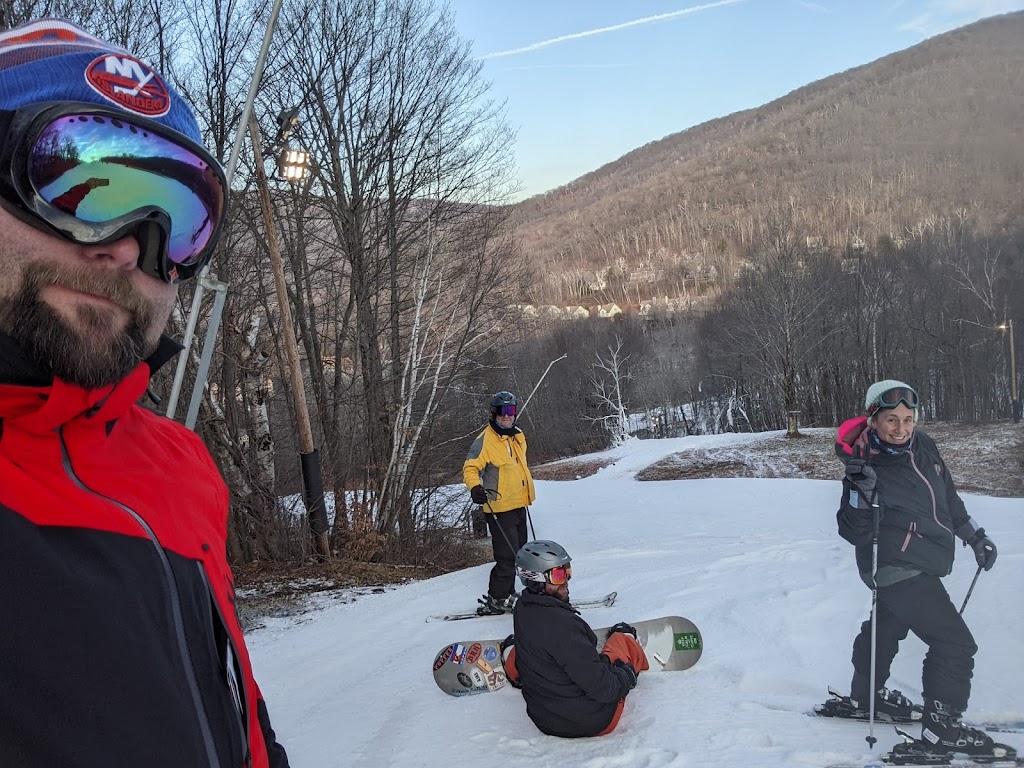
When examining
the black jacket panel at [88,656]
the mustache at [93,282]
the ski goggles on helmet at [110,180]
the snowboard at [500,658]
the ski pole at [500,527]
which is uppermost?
the ski goggles on helmet at [110,180]

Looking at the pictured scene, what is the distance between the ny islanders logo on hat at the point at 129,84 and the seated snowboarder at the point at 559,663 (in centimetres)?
323

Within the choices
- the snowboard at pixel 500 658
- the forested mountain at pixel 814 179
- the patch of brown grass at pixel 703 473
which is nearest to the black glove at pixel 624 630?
the snowboard at pixel 500 658

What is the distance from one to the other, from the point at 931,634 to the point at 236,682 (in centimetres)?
386

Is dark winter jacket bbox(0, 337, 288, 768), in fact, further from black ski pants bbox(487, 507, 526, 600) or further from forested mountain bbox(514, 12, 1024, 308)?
forested mountain bbox(514, 12, 1024, 308)

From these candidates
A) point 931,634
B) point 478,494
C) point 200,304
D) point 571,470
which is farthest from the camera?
point 571,470

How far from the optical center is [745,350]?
39.0m

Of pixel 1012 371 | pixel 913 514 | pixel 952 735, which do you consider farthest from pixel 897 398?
pixel 1012 371

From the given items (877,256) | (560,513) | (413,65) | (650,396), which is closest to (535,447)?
(650,396)

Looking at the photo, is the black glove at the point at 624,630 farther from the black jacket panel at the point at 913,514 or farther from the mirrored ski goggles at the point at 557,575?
the black jacket panel at the point at 913,514

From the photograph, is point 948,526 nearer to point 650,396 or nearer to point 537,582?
point 537,582

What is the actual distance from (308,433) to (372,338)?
3.93 meters

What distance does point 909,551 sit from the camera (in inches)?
147

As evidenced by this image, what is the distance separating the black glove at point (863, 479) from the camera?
383 centimetres

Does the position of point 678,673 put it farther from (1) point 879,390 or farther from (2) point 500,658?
(1) point 879,390
